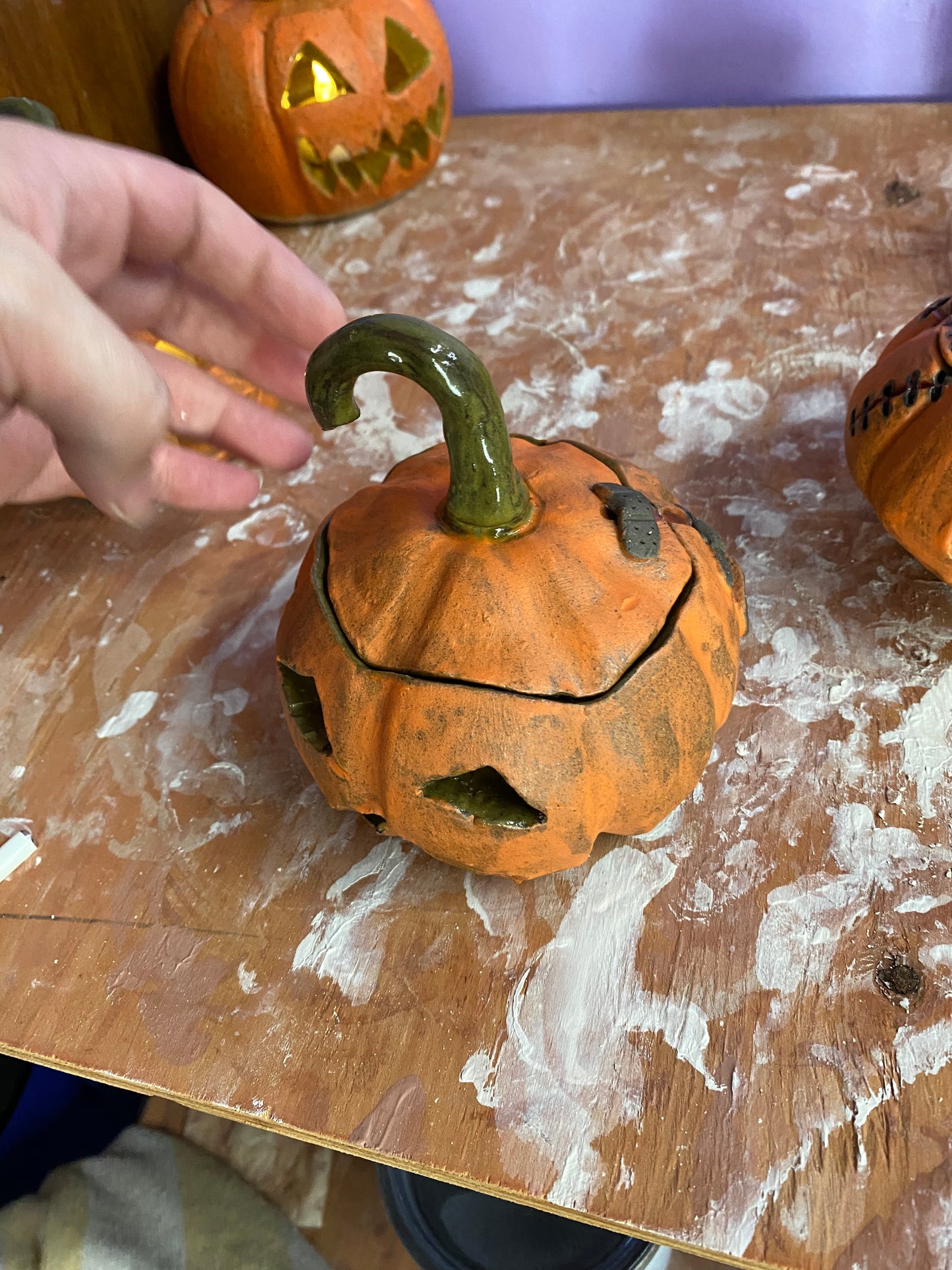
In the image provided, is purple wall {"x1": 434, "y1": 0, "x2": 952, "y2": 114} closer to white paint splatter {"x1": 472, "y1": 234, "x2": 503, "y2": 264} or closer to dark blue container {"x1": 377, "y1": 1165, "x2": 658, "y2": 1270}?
white paint splatter {"x1": 472, "y1": 234, "x2": 503, "y2": 264}

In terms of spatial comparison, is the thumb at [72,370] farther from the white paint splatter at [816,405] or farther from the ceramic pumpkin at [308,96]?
the ceramic pumpkin at [308,96]

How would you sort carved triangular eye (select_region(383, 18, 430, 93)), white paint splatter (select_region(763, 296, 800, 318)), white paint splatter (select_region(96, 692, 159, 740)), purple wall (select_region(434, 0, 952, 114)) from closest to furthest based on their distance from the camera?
white paint splatter (select_region(96, 692, 159, 740)), white paint splatter (select_region(763, 296, 800, 318)), carved triangular eye (select_region(383, 18, 430, 93)), purple wall (select_region(434, 0, 952, 114))

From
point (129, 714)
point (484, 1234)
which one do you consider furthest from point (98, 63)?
point (484, 1234)

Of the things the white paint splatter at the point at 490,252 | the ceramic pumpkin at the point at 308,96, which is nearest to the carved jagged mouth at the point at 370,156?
the ceramic pumpkin at the point at 308,96

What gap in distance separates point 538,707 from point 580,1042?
0.24 m

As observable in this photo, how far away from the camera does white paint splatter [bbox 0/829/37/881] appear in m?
0.80

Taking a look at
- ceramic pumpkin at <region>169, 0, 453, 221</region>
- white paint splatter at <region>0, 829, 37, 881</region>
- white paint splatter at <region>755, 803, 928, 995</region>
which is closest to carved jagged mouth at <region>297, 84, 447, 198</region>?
ceramic pumpkin at <region>169, 0, 453, 221</region>

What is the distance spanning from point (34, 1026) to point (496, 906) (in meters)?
0.35

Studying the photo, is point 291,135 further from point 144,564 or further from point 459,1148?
point 459,1148

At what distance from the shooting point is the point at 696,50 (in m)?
1.49

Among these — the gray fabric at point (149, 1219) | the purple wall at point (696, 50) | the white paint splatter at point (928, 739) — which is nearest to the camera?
the white paint splatter at point (928, 739)

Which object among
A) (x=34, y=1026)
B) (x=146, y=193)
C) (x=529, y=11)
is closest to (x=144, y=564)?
(x=146, y=193)

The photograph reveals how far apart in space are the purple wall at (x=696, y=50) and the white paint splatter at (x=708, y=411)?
677mm

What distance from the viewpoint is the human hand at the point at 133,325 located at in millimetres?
586
